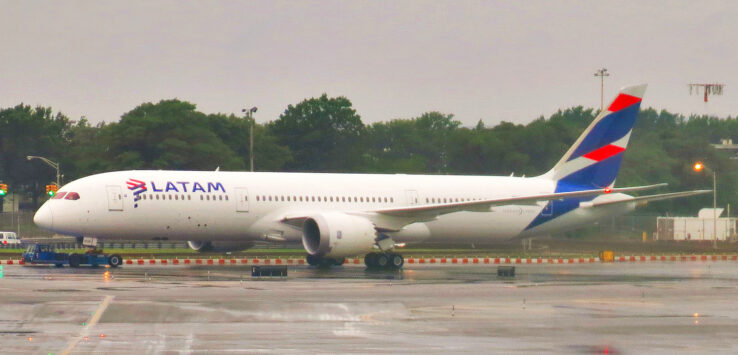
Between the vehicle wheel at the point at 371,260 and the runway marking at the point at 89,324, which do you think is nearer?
the runway marking at the point at 89,324

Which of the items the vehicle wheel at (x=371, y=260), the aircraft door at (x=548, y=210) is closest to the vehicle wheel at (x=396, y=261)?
the vehicle wheel at (x=371, y=260)

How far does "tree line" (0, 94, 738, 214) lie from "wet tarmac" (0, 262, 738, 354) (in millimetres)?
53242

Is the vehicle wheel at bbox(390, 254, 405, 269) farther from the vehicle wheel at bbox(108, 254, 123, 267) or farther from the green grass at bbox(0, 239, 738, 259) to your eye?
the green grass at bbox(0, 239, 738, 259)

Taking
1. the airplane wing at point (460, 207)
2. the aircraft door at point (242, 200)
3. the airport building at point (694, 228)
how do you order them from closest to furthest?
the aircraft door at point (242, 200), the airplane wing at point (460, 207), the airport building at point (694, 228)

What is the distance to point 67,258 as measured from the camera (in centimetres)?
4403

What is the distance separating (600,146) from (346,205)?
12605 millimetres

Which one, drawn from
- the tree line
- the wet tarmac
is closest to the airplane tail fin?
the wet tarmac

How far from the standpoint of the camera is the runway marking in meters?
17.4

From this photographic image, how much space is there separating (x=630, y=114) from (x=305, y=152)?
7224 centimetres

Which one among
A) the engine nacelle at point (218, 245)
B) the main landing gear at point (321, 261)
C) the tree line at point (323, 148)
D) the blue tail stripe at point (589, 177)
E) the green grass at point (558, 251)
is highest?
the tree line at point (323, 148)

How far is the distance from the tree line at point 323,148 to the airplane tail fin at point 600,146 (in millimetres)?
36509

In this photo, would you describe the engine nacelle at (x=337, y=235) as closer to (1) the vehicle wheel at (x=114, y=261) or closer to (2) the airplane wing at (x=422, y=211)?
(2) the airplane wing at (x=422, y=211)

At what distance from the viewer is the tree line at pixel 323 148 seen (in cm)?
9450

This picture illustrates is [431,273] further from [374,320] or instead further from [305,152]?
[305,152]
